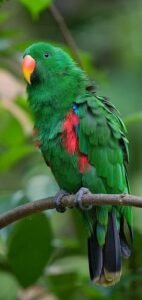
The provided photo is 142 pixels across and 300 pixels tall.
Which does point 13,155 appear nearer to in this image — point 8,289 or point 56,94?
point 56,94

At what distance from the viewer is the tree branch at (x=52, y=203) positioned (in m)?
1.57

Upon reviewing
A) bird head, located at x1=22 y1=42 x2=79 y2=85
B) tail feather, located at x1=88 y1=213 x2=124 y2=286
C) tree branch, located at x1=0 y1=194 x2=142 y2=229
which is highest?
bird head, located at x1=22 y1=42 x2=79 y2=85

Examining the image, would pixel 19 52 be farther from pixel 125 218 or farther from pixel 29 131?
pixel 125 218

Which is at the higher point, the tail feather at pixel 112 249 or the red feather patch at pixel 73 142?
the red feather patch at pixel 73 142

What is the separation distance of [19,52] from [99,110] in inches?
A: 20.1

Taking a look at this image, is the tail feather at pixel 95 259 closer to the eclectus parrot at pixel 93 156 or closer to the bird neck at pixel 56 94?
the eclectus parrot at pixel 93 156

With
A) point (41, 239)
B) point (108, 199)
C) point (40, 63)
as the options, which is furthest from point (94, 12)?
point (108, 199)

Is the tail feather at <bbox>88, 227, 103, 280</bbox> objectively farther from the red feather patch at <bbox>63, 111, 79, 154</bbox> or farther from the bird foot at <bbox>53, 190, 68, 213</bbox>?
the red feather patch at <bbox>63, 111, 79, 154</bbox>

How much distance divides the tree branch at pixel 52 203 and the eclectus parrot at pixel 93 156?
18 cm

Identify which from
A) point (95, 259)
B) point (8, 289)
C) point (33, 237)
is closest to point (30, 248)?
point (33, 237)

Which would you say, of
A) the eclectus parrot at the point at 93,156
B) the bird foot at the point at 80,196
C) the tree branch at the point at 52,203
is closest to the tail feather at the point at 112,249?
the eclectus parrot at the point at 93,156

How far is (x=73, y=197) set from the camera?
2143 millimetres

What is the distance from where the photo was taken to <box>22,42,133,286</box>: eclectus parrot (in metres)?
2.23

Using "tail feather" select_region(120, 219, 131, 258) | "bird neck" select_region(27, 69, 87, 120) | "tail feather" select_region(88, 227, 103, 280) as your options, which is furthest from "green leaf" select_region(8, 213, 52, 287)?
"bird neck" select_region(27, 69, 87, 120)
